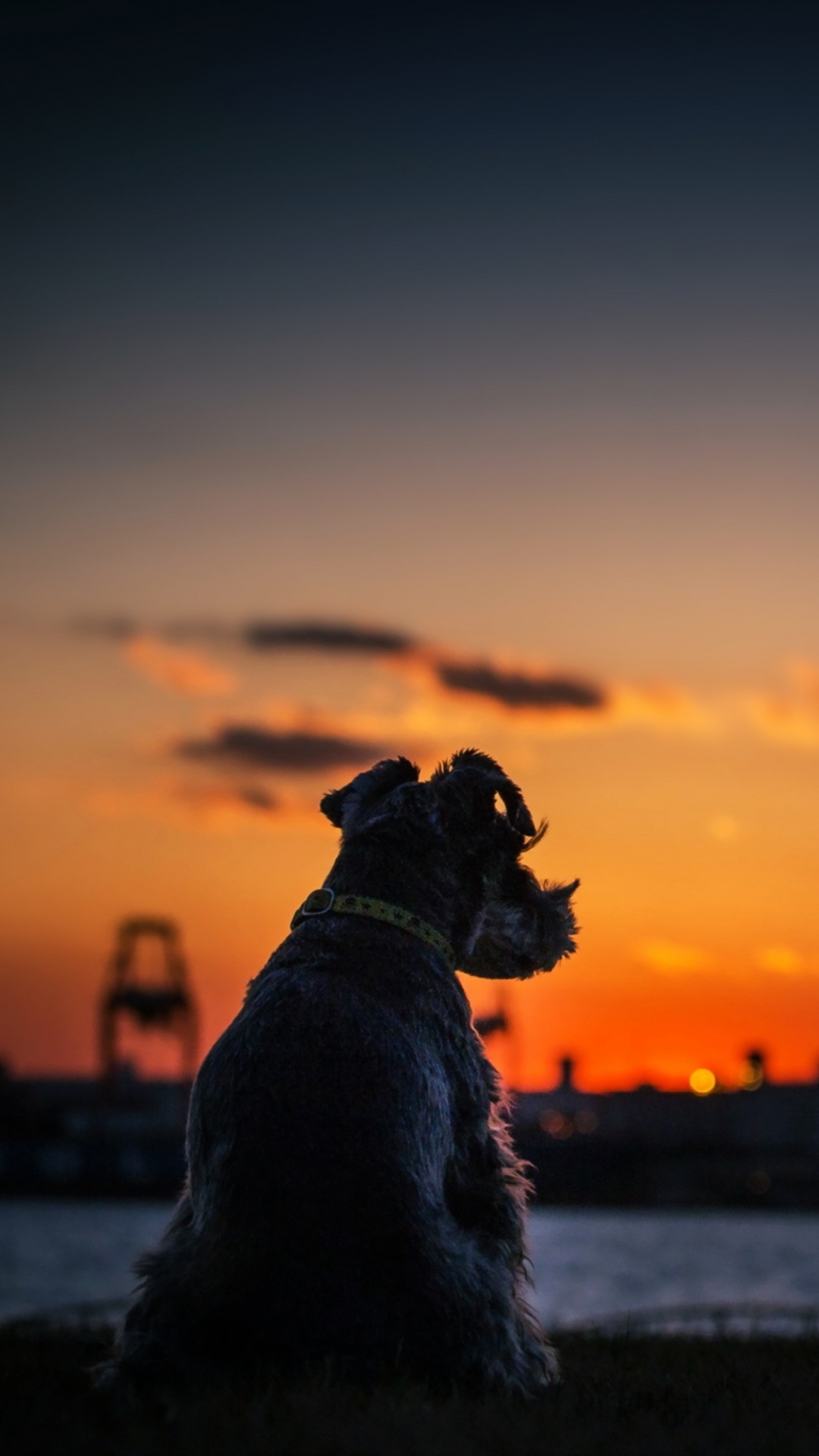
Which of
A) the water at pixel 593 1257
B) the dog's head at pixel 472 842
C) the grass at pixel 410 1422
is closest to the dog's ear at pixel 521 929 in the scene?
the dog's head at pixel 472 842

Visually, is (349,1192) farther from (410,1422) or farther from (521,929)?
(521,929)

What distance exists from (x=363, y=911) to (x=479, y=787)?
2.88 ft

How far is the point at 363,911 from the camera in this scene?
5.79m

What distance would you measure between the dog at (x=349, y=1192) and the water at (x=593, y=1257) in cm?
56

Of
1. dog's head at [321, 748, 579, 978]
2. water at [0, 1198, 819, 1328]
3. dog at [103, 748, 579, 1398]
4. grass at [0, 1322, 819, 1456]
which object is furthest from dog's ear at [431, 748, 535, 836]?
grass at [0, 1322, 819, 1456]

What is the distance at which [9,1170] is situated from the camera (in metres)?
147

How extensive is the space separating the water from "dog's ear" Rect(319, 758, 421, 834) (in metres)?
1.82

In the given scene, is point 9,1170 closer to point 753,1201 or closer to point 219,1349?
point 753,1201

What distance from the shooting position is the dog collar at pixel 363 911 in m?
5.78

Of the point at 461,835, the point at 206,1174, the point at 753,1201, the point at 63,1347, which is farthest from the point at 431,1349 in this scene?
the point at 753,1201

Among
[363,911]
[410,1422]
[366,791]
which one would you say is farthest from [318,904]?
[410,1422]

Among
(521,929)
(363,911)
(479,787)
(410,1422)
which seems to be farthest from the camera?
(521,929)

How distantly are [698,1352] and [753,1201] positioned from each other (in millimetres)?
144939

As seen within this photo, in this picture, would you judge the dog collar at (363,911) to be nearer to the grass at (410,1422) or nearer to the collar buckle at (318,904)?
the collar buckle at (318,904)
